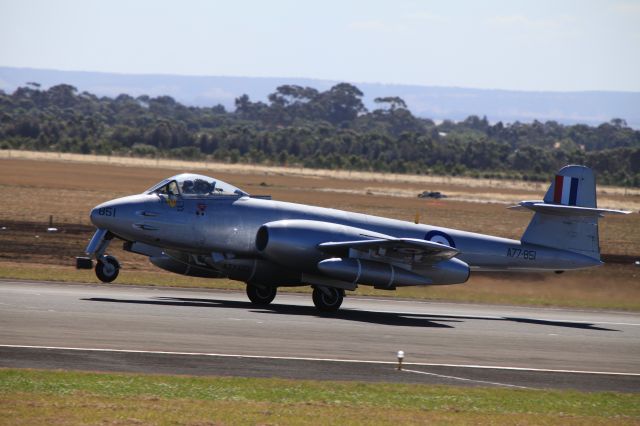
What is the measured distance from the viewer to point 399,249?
26.7 meters

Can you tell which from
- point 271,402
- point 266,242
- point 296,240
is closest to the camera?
point 271,402

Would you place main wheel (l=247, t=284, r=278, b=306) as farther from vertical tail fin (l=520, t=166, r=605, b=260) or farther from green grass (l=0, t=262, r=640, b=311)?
vertical tail fin (l=520, t=166, r=605, b=260)

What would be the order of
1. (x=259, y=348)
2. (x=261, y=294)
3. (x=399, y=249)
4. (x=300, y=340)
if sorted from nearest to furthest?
(x=259, y=348), (x=300, y=340), (x=399, y=249), (x=261, y=294)

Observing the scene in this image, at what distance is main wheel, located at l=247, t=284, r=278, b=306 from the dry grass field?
216 inches

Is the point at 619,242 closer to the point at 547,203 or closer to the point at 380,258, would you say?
the point at 547,203

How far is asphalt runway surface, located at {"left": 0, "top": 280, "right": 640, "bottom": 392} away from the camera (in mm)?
18109

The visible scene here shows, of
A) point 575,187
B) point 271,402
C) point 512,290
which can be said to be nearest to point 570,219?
point 575,187

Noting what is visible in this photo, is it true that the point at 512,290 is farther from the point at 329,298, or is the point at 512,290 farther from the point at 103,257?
the point at 103,257

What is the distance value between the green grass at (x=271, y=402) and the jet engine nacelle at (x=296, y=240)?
938 cm

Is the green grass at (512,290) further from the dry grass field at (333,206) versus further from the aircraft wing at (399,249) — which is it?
the aircraft wing at (399,249)

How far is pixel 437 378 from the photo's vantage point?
18203 millimetres

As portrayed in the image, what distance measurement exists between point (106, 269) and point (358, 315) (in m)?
6.81

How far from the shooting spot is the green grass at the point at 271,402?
1390 cm

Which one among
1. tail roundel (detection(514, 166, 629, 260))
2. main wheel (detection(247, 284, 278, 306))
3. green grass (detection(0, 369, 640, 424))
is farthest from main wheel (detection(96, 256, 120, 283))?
green grass (detection(0, 369, 640, 424))
